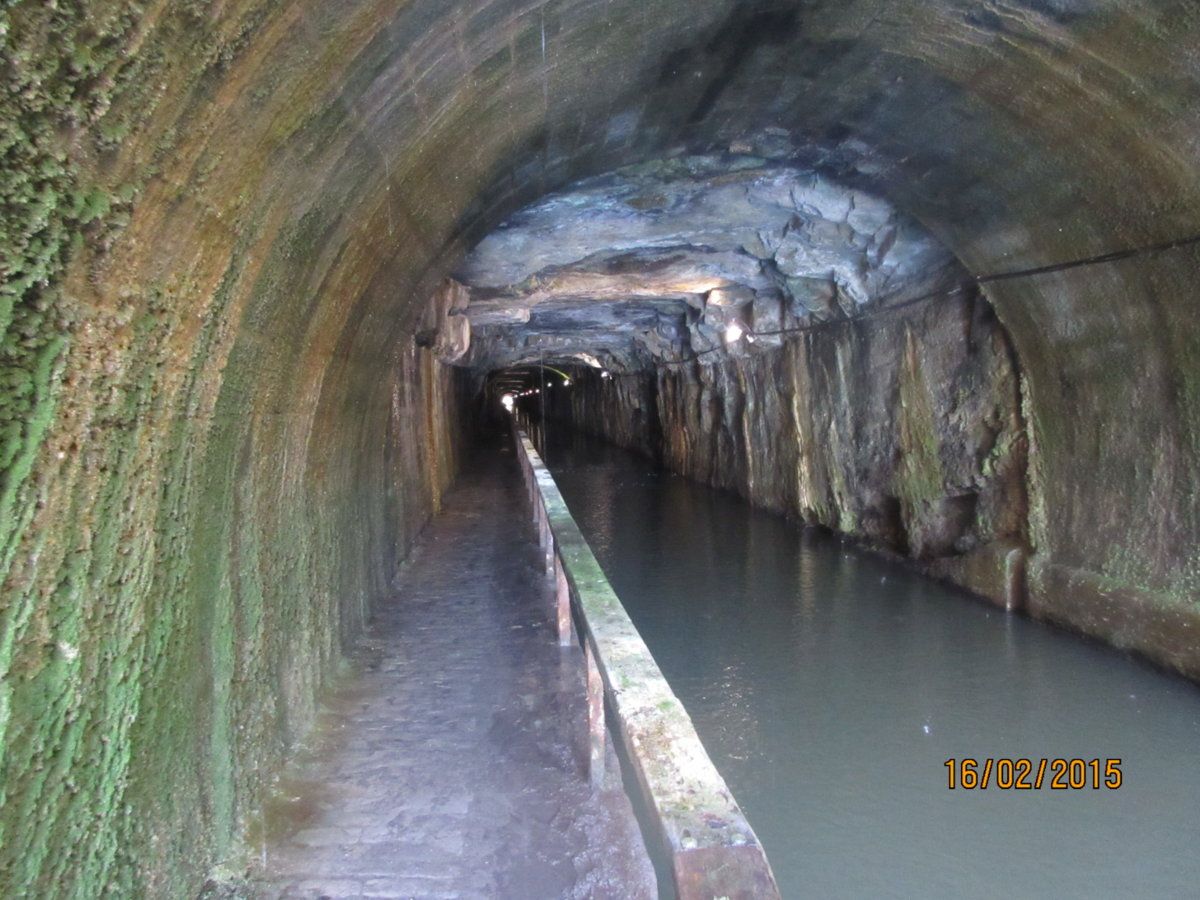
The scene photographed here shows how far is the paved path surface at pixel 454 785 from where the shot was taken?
2963 millimetres

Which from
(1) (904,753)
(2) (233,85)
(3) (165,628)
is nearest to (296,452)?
(3) (165,628)

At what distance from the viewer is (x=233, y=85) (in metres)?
2.03

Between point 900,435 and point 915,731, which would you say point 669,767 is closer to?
point 915,731

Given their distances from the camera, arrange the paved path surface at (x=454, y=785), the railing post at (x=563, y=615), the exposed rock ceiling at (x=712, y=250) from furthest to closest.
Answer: the exposed rock ceiling at (x=712, y=250) → the railing post at (x=563, y=615) → the paved path surface at (x=454, y=785)

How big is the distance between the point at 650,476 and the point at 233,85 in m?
18.7

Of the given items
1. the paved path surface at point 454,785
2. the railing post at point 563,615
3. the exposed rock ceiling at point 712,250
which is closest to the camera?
the paved path surface at point 454,785

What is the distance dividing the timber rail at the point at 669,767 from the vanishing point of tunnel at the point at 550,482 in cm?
1

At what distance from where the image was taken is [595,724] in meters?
3.48

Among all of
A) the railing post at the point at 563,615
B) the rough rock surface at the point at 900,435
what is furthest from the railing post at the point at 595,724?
the rough rock surface at the point at 900,435

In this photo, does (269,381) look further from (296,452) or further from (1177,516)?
(1177,516)

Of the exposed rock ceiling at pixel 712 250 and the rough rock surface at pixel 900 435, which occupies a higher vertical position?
the exposed rock ceiling at pixel 712 250
